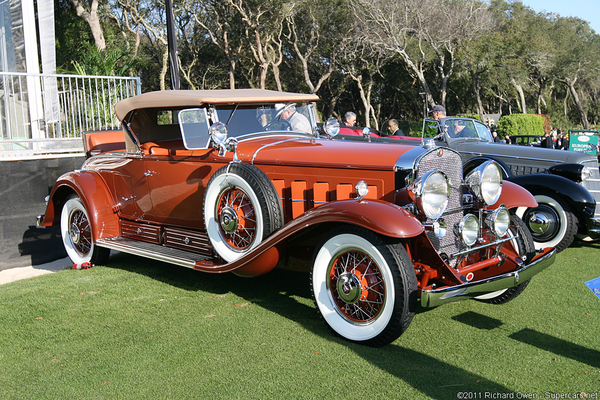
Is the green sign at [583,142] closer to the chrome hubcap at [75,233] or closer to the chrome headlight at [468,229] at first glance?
the chrome headlight at [468,229]

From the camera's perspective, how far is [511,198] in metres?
4.53

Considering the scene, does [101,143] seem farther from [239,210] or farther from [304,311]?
[304,311]

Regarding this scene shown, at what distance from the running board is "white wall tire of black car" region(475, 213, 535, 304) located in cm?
253

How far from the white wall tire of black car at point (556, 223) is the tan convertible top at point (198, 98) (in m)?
3.35

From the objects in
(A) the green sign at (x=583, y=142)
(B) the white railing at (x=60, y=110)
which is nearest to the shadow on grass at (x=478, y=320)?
(B) the white railing at (x=60, y=110)

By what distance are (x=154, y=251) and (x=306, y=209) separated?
170cm

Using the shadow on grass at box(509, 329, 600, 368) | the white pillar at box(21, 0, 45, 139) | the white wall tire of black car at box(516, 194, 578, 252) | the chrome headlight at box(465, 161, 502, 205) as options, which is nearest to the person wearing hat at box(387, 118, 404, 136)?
the white wall tire of black car at box(516, 194, 578, 252)

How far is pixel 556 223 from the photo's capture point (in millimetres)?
6375

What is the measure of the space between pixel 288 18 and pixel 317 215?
93.5 feet

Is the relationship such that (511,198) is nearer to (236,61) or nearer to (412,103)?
(236,61)

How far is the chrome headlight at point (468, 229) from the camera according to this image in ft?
12.8

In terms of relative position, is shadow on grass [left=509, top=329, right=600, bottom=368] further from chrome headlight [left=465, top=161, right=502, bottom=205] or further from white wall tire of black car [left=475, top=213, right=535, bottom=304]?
chrome headlight [left=465, top=161, right=502, bottom=205]

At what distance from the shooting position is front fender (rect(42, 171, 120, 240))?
5.69 meters

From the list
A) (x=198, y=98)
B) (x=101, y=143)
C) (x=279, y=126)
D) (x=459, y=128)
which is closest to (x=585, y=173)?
(x=459, y=128)
